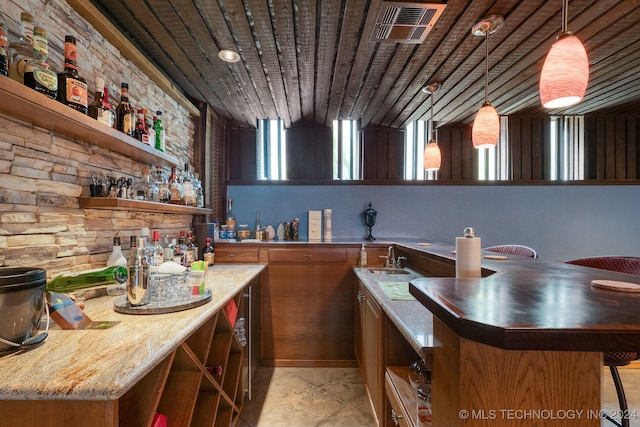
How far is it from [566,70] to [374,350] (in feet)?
5.31

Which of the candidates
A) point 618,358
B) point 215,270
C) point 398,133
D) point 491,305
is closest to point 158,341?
point 491,305

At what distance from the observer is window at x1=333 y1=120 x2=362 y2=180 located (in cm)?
374

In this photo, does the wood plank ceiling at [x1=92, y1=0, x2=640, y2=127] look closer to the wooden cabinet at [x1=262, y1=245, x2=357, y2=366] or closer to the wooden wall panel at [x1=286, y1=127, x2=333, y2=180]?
the wooden wall panel at [x1=286, y1=127, x2=333, y2=180]

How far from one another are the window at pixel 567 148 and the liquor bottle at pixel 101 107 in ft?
14.3

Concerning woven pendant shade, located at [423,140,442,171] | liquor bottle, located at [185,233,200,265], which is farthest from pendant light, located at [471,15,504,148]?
liquor bottle, located at [185,233,200,265]

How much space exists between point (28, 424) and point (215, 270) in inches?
67.8

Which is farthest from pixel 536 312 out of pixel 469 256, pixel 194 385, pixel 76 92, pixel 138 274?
pixel 76 92

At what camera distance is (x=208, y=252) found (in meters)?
2.68

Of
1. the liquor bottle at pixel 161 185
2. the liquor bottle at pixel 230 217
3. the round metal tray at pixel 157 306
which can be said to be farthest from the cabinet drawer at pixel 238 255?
the round metal tray at pixel 157 306

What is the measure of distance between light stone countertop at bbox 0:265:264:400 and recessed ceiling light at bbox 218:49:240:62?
167cm

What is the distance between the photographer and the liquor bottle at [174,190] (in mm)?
2217

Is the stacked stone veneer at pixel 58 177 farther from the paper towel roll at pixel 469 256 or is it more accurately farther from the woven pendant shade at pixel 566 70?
the woven pendant shade at pixel 566 70

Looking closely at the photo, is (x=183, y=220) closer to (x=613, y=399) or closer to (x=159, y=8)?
(x=159, y=8)

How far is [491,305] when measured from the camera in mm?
762
